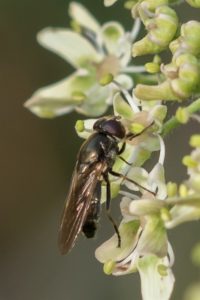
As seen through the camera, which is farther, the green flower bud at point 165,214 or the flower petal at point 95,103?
the flower petal at point 95,103

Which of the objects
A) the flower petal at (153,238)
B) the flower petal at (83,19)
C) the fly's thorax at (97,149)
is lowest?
the flower petal at (153,238)

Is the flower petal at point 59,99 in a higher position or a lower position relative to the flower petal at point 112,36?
lower

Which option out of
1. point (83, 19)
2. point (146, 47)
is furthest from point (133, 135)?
point (83, 19)

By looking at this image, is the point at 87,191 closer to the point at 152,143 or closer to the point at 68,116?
the point at 152,143

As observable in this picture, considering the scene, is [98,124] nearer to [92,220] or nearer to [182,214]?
[92,220]

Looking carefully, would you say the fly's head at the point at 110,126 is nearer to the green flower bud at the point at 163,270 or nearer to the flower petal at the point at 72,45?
the flower petal at the point at 72,45

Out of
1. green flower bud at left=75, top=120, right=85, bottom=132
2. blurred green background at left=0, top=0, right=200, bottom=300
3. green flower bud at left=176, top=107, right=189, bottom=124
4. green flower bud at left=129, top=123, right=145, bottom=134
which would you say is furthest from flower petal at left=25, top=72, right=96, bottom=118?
blurred green background at left=0, top=0, right=200, bottom=300

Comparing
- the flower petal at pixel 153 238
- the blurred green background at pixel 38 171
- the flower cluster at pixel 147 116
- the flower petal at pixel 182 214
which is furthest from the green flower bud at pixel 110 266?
the blurred green background at pixel 38 171
